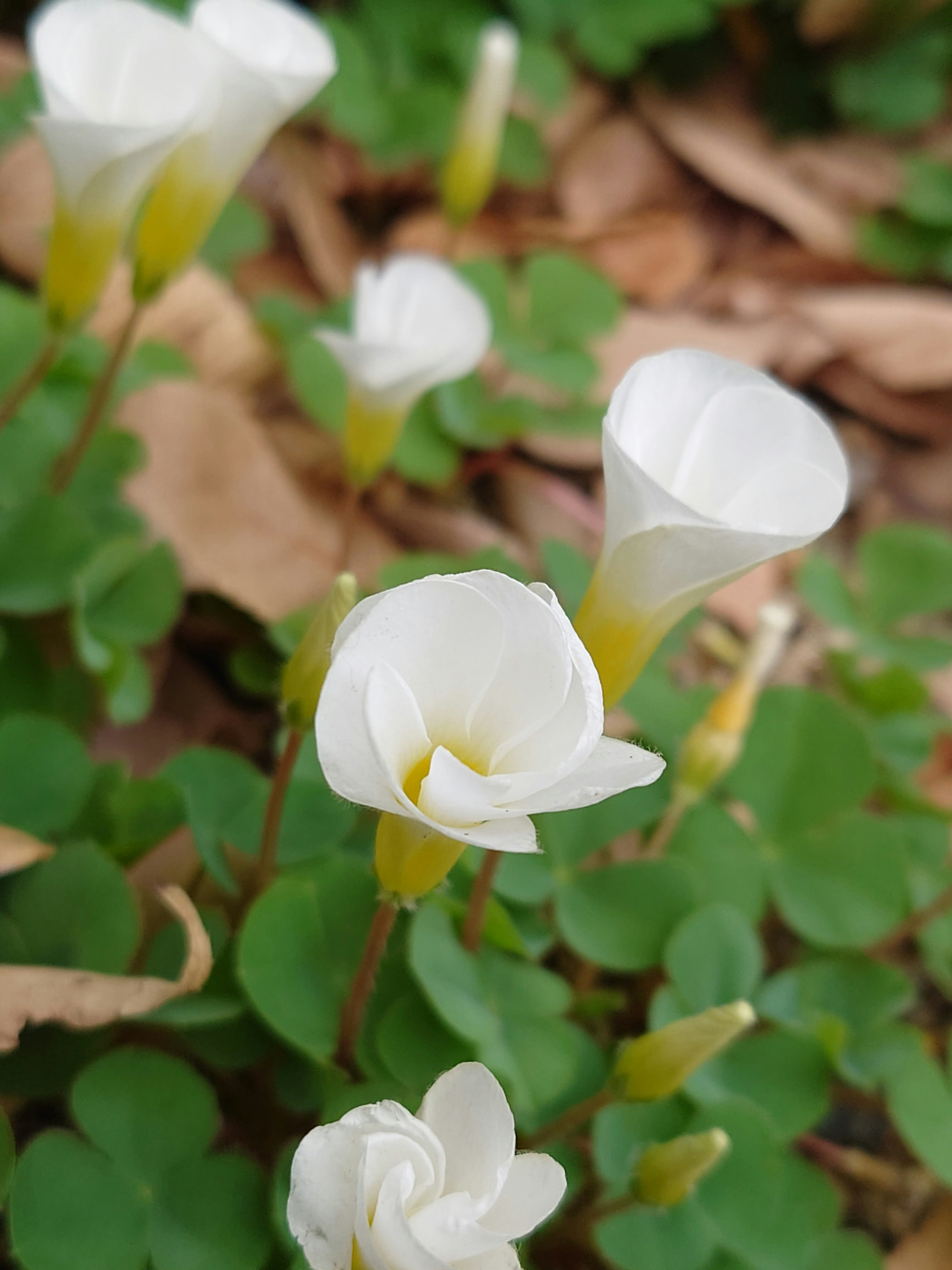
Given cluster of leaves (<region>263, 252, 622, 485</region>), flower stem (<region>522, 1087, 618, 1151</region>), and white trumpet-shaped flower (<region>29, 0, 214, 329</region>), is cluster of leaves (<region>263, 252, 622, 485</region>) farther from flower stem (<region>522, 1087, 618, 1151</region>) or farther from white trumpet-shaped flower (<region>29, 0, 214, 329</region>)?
flower stem (<region>522, 1087, 618, 1151</region>)

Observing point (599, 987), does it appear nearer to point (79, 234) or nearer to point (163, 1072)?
point (163, 1072)

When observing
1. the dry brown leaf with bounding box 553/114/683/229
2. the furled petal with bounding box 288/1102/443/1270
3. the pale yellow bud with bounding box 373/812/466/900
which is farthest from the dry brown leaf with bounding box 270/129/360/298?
the furled petal with bounding box 288/1102/443/1270

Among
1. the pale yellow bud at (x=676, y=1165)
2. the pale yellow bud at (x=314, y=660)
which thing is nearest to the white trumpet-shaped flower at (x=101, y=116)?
the pale yellow bud at (x=314, y=660)

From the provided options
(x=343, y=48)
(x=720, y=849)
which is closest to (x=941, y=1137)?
(x=720, y=849)

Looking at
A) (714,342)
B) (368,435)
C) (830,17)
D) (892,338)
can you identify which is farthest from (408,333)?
(830,17)

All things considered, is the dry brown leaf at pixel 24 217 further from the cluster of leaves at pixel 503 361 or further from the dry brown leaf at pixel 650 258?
the dry brown leaf at pixel 650 258
